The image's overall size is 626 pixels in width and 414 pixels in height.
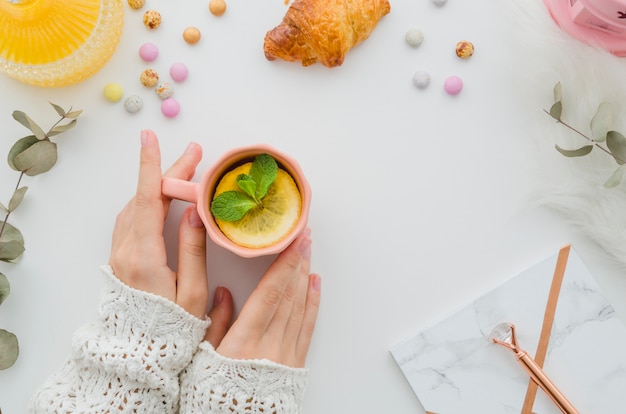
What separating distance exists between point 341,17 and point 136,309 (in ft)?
1.71

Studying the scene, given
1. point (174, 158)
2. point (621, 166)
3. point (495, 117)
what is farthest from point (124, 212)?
point (621, 166)

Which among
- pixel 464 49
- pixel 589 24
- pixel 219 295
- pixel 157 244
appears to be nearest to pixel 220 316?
pixel 219 295

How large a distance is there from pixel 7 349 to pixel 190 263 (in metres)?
0.33

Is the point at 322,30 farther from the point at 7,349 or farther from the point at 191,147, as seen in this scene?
the point at 7,349

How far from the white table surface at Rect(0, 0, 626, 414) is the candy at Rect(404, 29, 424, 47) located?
0.5 inches

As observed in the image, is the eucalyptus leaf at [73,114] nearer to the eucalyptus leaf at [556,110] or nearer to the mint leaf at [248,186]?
the mint leaf at [248,186]

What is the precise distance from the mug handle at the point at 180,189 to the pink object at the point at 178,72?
0.57 ft

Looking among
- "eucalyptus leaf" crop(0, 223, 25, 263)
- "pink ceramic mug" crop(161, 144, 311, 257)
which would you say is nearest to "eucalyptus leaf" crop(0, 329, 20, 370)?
"eucalyptus leaf" crop(0, 223, 25, 263)

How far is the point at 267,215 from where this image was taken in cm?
89

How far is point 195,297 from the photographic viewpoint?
3.12 ft

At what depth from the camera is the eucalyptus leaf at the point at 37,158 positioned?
0.97m

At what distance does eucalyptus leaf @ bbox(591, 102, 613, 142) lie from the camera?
93cm

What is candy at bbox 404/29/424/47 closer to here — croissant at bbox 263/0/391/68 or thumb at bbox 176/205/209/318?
croissant at bbox 263/0/391/68

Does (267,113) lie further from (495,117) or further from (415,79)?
(495,117)
